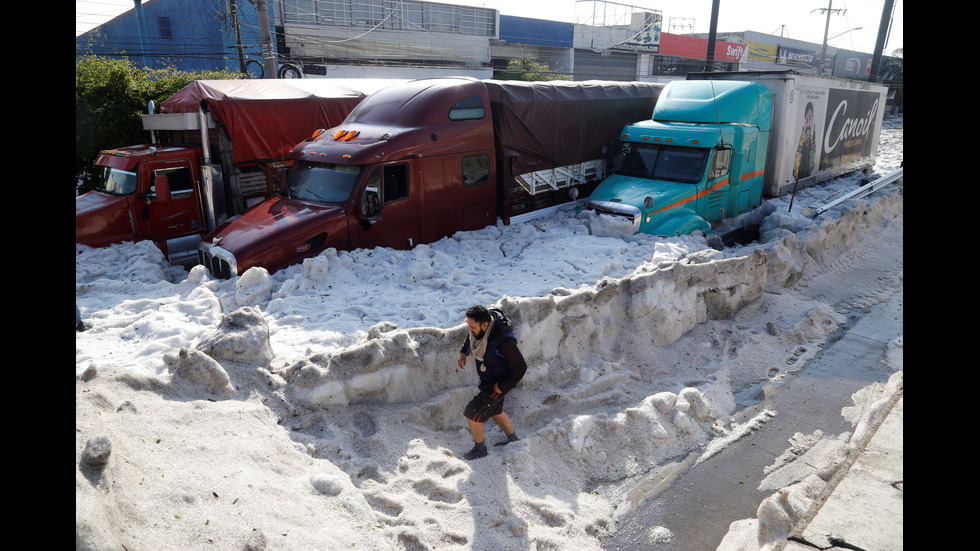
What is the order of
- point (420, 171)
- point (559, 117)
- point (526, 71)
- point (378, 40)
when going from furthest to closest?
point (526, 71)
point (378, 40)
point (559, 117)
point (420, 171)

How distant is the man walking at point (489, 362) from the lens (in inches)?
208

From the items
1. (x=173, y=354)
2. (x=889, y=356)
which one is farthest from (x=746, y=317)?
(x=173, y=354)

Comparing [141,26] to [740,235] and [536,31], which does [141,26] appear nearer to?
[536,31]

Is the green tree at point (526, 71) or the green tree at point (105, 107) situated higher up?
the green tree at point (526, 71)

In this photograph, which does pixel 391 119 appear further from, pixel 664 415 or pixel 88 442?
pixel 88 442

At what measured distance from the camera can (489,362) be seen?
5422 millimetres

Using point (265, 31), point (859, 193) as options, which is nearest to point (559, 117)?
point (859, 193)

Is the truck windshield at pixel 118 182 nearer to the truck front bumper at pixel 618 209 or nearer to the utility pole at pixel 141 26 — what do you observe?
the truck front bumper at pixel 618 209

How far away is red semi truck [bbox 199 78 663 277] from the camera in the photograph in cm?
844

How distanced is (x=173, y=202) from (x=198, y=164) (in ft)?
2.73

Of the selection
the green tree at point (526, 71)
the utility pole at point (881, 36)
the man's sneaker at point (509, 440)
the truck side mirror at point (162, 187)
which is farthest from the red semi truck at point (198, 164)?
the utility pole at point (881, 36)

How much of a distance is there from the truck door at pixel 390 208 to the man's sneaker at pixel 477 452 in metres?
4.18

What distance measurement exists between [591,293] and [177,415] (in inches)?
182

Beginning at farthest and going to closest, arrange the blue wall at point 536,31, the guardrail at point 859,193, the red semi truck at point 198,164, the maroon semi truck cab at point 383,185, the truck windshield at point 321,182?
the blue wall at point 536,31 → the guardrail at point 859,193 → the red semi truck at point 198,164 → the truck windshield at point 321,182 → the maroon semi truck cab at point 383,185
